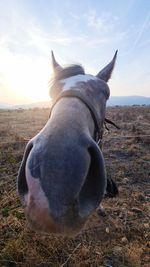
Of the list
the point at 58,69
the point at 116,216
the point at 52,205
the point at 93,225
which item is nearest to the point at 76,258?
the point at 93,225

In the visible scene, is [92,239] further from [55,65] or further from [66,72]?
[55,65]

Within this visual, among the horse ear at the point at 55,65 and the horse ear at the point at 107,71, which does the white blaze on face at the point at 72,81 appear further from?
the horse ear at the point at 107,71

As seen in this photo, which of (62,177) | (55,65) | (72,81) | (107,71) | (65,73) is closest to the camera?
(62,177)

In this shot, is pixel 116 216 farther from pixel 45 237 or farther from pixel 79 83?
pixel 79 83

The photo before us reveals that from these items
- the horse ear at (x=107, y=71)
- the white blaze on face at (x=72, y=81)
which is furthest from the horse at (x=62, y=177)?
the horse ear at (x=107, y=71)

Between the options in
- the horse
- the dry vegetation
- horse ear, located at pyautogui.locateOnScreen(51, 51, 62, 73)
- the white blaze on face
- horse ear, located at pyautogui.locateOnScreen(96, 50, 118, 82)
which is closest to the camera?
the horse

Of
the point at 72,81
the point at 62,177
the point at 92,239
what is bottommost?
the point at 92,239

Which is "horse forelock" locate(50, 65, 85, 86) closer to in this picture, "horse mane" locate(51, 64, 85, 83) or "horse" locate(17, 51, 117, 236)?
"horse mane" locate(51, 64, 85, 83)

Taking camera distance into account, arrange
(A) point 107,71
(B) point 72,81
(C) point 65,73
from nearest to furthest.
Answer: (B) point 72,81, (C) point 65,73, (A) point 107,71

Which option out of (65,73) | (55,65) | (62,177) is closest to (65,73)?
(65,73)

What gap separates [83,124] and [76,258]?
1.76 metres

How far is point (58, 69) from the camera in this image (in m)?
3.12

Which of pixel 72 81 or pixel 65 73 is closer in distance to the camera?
pixel 72 81

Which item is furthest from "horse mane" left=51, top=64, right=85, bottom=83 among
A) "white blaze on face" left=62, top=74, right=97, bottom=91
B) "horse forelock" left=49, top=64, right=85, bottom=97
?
"white blaze on face" left=62, top=74, right=97, bottom=91
